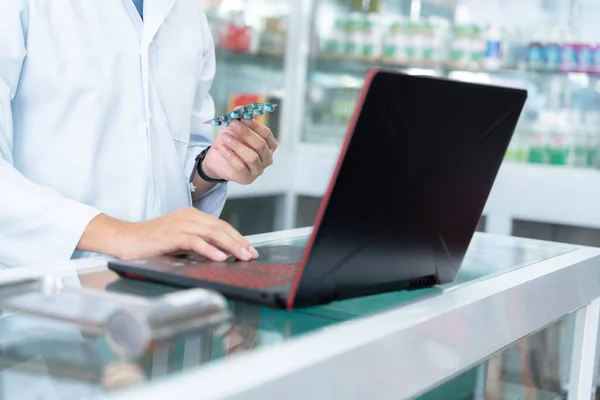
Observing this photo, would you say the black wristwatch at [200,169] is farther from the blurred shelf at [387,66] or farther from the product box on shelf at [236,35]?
the blurred shelf at [387,66]

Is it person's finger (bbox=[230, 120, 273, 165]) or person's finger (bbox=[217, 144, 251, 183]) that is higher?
person's finger (bbox=[230, 120, 273, 165])

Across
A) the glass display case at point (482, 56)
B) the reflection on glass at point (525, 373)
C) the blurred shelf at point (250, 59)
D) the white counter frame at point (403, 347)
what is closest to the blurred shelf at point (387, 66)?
the glass display case at point (482, 56)

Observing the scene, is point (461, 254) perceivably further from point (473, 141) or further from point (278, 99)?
point (278, 99)

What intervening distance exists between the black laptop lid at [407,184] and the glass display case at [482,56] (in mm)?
2936

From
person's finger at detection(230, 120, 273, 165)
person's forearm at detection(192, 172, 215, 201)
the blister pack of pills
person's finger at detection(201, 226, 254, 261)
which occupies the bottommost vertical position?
person's forearm at detection(192, 172, 215, 201)

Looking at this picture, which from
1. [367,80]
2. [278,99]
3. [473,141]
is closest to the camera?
[367,80]

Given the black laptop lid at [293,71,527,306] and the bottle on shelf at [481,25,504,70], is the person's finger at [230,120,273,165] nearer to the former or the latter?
the black laptop lid at [293,71,527,306]

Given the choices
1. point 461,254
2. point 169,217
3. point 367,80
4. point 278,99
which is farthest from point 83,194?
point 278,99

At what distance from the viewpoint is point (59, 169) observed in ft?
4.83

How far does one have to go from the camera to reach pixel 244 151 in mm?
1407

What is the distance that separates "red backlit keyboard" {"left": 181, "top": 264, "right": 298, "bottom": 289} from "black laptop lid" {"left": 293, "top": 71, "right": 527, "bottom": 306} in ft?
0.19

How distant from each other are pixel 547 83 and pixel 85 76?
3.03m

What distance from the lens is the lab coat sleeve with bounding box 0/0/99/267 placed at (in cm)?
126

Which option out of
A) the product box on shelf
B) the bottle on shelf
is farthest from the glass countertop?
the bottle on shelf
